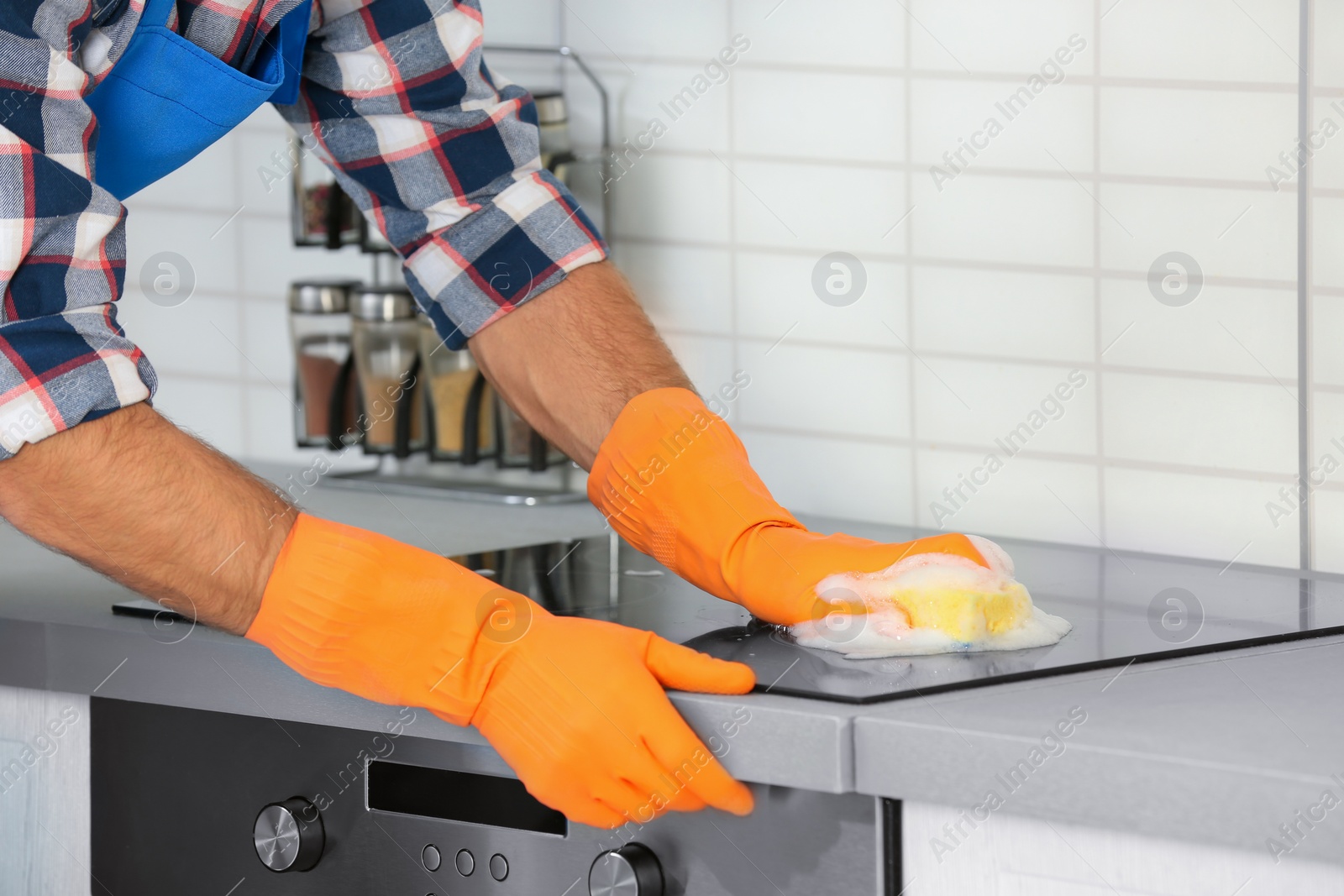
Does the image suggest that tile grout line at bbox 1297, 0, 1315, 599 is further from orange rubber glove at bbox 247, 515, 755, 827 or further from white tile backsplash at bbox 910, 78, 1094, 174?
orange rubber glove at bbox 247, 515, 755, 827

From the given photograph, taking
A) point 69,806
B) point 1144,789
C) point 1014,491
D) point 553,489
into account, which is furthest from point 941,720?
point 553,489

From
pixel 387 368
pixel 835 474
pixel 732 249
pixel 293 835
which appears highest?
pixel 732 249

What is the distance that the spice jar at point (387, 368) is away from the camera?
57.9 inches

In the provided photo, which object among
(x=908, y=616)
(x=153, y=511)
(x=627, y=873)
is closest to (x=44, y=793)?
(x=153, y=511)

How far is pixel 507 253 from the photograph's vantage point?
1.19 meters

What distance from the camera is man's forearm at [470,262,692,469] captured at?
115 cm

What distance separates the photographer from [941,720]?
78cm

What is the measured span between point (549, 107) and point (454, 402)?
0.30m

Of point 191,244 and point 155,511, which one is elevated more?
point 191,244

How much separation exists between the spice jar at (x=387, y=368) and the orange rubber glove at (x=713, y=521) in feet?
1.37

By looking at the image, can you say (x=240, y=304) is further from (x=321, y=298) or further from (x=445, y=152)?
(x=445, y=152)

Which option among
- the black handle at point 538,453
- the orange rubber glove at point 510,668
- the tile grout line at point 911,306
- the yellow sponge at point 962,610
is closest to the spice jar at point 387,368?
the black handle at point 538,453

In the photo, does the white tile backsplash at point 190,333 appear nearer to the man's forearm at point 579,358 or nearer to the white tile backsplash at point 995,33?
the man's forearm at point 579,358

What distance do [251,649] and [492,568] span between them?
23 cm
